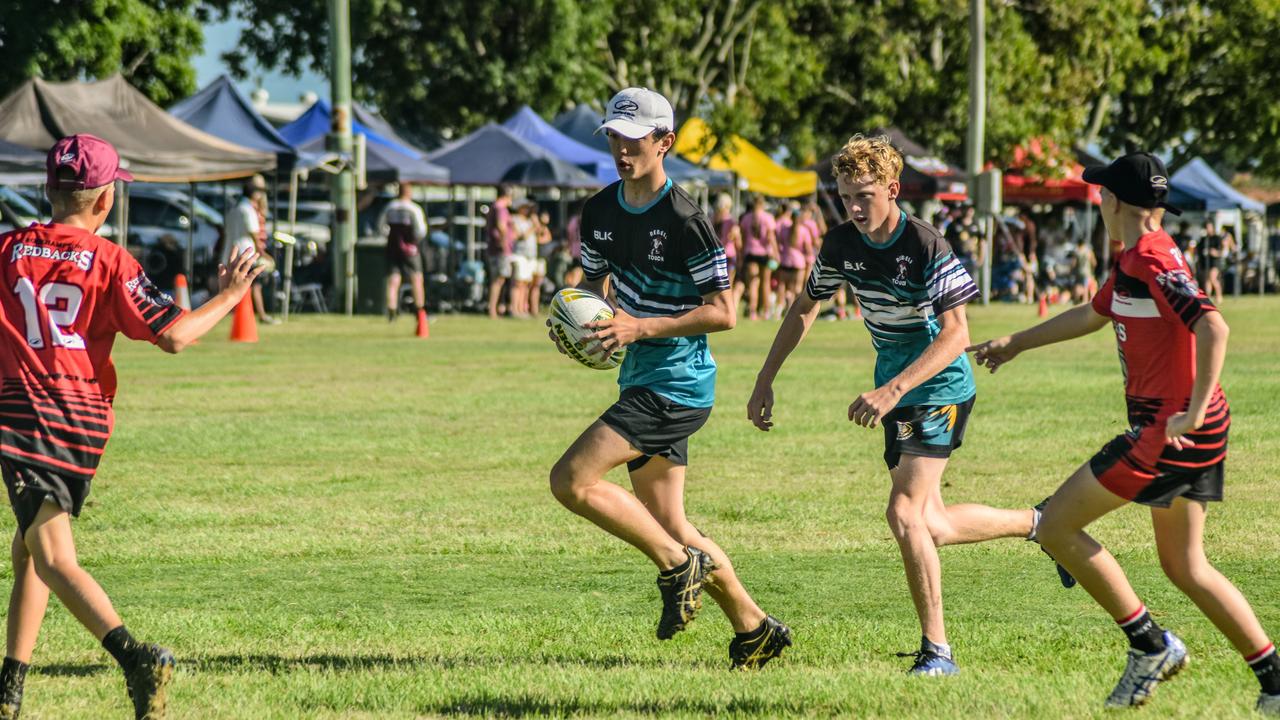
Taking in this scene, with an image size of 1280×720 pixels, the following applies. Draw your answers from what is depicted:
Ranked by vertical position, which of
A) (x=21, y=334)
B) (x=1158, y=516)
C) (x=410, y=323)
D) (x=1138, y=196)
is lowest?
(x=410, y=323)

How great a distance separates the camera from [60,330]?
5.14 m

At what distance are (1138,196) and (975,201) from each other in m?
28.6

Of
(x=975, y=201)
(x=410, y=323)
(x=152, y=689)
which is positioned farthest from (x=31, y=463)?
(x=975, y=201)

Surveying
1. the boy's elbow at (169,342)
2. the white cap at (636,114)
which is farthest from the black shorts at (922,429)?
the boy's elbow at (169,342)

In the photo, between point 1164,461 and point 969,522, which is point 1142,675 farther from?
point 969,522

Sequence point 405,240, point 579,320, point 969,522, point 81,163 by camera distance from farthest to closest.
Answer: point 405,240 → point 969,522 → point 579,320 → point 81,163

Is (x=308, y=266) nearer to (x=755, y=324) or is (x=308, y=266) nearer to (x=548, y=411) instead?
(x=755, y=324)

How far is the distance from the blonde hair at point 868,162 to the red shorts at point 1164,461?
135cm

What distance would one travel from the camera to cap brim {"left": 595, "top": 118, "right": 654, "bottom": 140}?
237 inches

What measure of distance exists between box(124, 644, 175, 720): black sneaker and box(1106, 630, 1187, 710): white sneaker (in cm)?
299

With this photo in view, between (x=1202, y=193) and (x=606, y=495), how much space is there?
3834 centimetres

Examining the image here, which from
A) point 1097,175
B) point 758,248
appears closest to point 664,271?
point 1097,175

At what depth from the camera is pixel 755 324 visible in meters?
26.5

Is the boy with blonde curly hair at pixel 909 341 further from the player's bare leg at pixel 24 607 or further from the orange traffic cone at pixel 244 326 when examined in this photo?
the orange traffic cone at pixel 244 326
